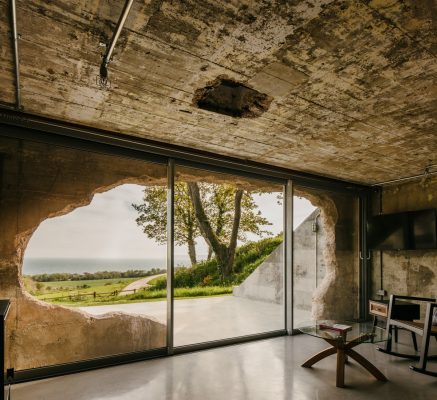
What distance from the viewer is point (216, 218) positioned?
10453mm

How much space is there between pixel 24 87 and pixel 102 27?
50.9 inches

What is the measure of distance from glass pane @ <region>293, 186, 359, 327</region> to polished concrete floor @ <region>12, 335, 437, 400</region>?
88.1 inches

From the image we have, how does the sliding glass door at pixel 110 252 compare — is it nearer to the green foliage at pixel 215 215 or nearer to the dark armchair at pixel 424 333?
the dark armchair at pixel 424 333

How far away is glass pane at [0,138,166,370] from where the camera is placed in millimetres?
3590

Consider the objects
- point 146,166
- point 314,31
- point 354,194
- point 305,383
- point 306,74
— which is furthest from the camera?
point 354,194

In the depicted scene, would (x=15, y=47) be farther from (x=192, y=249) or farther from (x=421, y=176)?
(x=192, y=249)

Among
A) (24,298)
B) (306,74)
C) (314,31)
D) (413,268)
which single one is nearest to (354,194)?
(413,268)

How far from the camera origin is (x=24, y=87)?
2.99m

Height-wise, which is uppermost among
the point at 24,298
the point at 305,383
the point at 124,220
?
the point at 124,220

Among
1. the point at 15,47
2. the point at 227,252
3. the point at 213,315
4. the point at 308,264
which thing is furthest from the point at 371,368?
the point at 227,252

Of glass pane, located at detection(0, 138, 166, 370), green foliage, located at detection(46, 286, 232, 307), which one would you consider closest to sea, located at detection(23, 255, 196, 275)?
glass pane, located at detection(0, 138, 166, 370)

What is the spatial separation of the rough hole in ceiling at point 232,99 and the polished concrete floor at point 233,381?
2.74 metres

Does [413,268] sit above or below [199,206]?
below

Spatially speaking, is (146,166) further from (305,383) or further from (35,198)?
(305,383)
